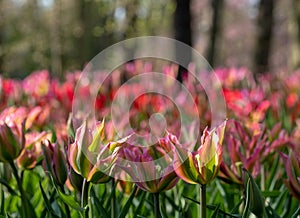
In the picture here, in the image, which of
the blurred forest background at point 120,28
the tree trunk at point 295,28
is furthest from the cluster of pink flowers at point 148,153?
the tree trunk at point 295,28

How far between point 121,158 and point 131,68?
2.51 metres

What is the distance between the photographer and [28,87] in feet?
10.9

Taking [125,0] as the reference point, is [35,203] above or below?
below

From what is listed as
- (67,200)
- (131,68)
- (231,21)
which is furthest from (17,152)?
(231,21)

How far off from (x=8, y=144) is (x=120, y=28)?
41.4 ft

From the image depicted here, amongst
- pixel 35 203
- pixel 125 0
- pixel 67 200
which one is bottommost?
pixel 35 203

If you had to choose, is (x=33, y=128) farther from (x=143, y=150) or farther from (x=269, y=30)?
(x=269, y=30)

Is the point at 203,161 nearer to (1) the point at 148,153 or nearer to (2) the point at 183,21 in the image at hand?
(1) the point at 148,153

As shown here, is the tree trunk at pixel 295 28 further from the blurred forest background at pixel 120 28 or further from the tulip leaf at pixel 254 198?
the tulip leaf at pixel 254 198

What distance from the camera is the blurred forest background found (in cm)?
985

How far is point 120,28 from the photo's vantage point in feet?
45.1

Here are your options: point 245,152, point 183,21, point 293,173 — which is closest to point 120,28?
point 183,21

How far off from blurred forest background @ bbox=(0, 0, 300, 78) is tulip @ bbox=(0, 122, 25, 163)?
4560 millimetres

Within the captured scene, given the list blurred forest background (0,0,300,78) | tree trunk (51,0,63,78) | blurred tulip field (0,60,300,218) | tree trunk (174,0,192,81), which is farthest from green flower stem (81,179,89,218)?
tree trunk (51,0,63,78)
